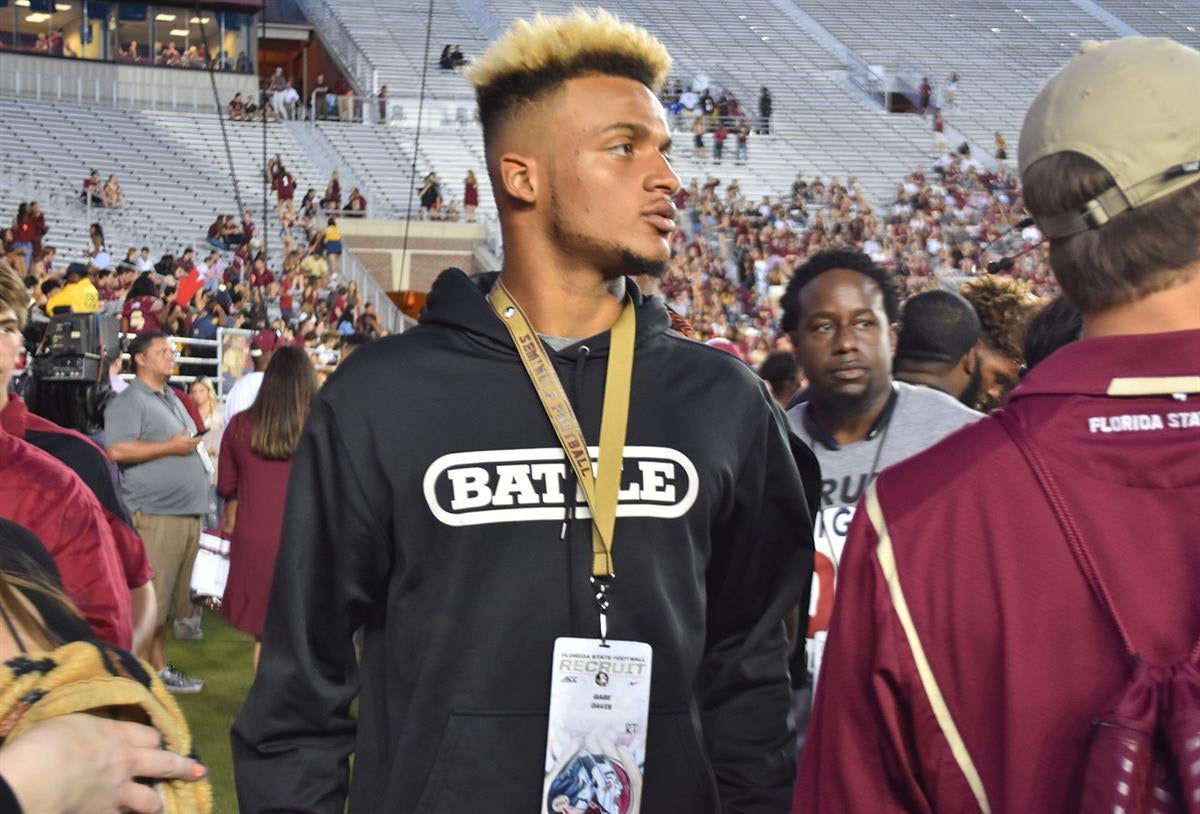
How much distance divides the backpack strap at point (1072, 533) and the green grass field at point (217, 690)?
4362mm

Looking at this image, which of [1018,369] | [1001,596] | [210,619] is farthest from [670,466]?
[210,619]

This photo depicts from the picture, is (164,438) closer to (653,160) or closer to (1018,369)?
(1018,369)

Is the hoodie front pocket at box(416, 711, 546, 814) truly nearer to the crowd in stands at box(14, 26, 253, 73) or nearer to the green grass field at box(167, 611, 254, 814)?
the green grass field at box(167, 611, 254, 814)

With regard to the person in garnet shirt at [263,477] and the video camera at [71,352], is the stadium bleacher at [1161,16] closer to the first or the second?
the person in garnet shirt at [263,477]

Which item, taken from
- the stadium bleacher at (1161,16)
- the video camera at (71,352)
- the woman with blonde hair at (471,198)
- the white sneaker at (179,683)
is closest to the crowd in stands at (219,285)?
the woman with blonde hair at (471,198)

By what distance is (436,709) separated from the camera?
93.4 inches

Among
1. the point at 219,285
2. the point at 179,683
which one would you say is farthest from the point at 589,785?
the point at 219,285

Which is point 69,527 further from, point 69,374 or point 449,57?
point 449,57

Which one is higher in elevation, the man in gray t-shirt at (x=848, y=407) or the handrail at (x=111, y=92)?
the handrail at (x=111, y=92)

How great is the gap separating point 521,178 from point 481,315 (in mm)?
258

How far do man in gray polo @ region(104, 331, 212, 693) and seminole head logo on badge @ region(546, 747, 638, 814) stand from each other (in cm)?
623

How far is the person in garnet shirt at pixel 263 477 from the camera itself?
23.3 ft

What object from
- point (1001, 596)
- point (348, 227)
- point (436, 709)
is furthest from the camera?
point (348, 227)

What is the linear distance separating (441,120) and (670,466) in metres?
36.4
